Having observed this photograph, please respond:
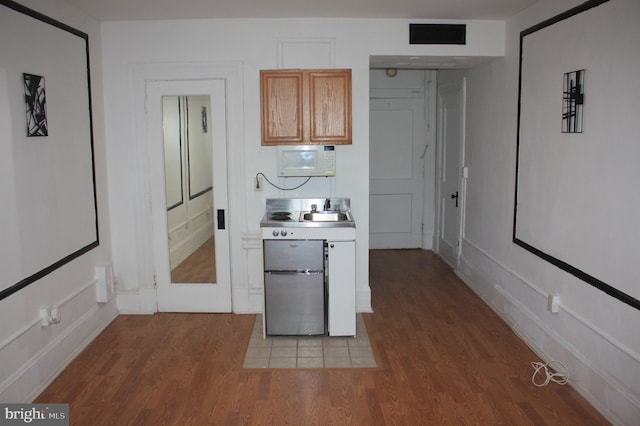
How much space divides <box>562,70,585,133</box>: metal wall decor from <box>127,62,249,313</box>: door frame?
2.68 m

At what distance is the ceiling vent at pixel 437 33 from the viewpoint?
487 cm

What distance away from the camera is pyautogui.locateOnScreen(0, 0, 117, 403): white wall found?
3377 mm

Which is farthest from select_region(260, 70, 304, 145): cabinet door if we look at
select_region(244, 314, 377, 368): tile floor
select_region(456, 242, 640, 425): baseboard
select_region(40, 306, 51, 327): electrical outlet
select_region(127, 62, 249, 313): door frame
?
select_region(456, 242, 640, 425): baseboard

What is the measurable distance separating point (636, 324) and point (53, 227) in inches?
151

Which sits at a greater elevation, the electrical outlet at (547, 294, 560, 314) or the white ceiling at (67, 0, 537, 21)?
the white ceiling at (67, 0, 537, 21)

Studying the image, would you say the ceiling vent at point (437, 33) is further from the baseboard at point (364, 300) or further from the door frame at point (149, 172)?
the baseboard at point (364, 300)

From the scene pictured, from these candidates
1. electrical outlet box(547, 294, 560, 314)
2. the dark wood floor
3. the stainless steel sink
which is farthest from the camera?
the stainless steel sink

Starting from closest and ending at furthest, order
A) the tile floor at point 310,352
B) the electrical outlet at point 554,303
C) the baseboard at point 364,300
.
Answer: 1. the electrical outlet at point 554,303
2. the tile floor at point 310,352
3. the baseboard at point 364,300

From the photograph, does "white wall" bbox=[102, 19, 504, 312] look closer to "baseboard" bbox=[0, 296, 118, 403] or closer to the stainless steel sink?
the stainless steel sink

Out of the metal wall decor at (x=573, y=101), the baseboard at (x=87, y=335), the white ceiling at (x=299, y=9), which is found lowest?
the baseboard at (x=87, y=335)

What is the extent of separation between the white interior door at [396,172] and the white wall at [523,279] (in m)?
1.48

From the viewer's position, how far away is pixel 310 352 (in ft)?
14.0

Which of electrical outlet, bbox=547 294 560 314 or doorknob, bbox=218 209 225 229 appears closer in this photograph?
electrical outlet, bbox=547 294 560 314

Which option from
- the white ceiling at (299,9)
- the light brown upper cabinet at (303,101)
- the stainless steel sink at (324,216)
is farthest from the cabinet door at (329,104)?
the stainless steel sink at (324,216)
